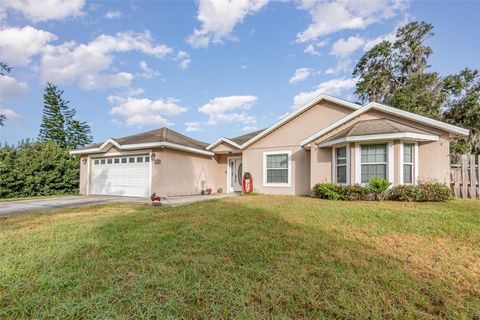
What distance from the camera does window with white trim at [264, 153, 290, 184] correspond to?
1249 centimetres

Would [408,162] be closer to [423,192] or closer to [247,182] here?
[423,192]

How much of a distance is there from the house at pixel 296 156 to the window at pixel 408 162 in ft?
0.12

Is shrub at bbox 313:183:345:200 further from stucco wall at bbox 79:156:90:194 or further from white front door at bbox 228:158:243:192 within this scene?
stucco wall at bbox 79:156:90:194

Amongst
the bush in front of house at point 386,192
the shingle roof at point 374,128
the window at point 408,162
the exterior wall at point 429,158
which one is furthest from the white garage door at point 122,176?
the window at point 408,162

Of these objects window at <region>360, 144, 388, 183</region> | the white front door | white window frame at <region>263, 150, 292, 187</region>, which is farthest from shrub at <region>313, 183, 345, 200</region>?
the white front door

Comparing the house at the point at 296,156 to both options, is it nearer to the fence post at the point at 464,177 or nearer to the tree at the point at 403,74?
the fence post at the point at 464,177

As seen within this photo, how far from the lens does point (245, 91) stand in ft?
63.5

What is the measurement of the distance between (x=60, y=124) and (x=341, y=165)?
1299 inches

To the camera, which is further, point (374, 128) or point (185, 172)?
point (185, 172)

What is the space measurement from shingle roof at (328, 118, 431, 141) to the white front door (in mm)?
6455

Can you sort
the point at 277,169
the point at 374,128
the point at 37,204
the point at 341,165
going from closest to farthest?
the point at 374,128 → the point at 37,204 → the point at 341,165 → the point at 277,169

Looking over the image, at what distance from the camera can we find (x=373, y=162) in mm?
9578

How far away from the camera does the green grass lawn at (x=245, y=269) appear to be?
7.80 ft

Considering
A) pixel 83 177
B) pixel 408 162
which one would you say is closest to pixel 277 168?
pixel 408 162
